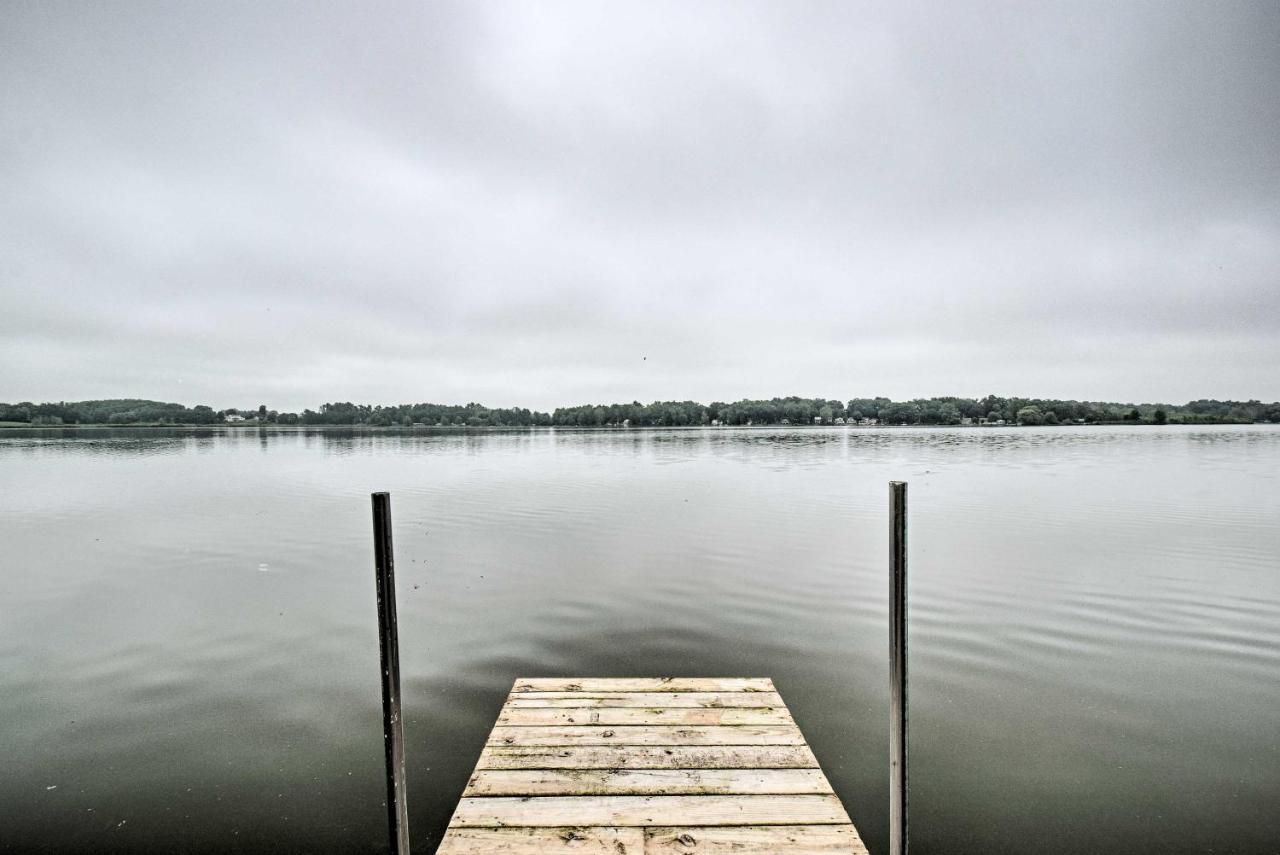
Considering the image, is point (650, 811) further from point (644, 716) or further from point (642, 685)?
point (642, 685)

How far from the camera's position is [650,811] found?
3930 millimetres

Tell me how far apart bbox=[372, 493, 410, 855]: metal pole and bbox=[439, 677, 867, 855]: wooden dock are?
1.31 feet

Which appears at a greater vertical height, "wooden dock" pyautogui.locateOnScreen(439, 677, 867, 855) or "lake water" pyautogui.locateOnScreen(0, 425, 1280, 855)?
"wooden dock" pyautogui.locateOnScreen(439, 677, 867, 855)

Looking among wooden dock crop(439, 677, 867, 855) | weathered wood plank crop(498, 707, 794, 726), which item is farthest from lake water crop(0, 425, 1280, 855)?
wooden dock crop(439, 677, 867, 855)

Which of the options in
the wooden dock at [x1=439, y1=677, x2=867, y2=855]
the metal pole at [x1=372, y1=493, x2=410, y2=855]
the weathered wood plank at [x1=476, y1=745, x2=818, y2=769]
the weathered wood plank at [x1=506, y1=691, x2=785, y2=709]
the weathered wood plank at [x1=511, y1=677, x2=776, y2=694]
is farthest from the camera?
the weathered wood plank at [x1=511, y1=677, x2=776, y2=694]

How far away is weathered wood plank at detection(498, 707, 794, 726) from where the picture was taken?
16.9ft

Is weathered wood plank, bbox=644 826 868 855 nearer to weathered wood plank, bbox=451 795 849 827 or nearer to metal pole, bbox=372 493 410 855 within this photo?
weathered wood plank, bbox=451 795 849 827

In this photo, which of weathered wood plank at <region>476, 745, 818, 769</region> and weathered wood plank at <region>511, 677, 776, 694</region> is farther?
weathered wood plank at <region>511, 677, 776, 694</region>

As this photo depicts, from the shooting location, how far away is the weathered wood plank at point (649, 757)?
4.46 metres

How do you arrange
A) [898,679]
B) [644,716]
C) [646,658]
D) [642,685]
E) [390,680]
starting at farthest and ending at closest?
[646,658] < [642,685] < [644,716] < [898,679] < [390,680]

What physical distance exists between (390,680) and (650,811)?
195 centimetres

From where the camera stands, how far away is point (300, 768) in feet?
17.5

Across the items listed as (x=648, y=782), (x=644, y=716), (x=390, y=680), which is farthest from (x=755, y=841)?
(x=390, y=680)

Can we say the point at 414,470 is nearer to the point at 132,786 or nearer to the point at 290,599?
the point at 290,599
